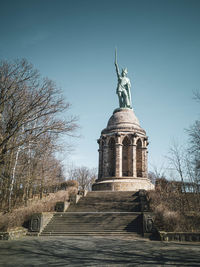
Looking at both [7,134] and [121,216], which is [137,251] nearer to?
[121,216]

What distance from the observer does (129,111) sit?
28047 mm

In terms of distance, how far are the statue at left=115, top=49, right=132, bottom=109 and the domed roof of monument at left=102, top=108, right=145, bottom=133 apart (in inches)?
36.6

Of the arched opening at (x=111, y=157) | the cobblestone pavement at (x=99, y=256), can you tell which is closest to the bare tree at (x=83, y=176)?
the arched opening at (x=111, y=157)

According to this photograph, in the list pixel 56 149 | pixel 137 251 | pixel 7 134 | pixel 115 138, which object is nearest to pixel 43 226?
pixel 56 149

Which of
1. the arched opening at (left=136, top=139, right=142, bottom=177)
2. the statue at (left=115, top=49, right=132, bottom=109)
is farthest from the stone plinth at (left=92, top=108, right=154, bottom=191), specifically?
the statue at (left=115, top=49, right=132, bottom=109)

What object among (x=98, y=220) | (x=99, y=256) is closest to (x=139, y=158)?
(x=98, y=220)

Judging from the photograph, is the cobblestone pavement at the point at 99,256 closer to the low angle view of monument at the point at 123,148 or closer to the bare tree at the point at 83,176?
the low angle view of monument at the point at 123,148

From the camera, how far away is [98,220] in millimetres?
13289

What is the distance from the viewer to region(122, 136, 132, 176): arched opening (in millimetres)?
25811

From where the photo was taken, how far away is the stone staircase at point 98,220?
12.2 metres

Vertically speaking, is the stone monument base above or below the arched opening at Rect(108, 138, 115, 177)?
below

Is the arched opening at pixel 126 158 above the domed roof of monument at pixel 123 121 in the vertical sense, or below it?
below

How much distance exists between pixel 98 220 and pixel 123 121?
1509 cm

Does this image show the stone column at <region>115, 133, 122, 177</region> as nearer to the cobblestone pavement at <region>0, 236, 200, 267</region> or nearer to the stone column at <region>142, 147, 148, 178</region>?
the stone column at <region>142, 147, 148, 178</region>
